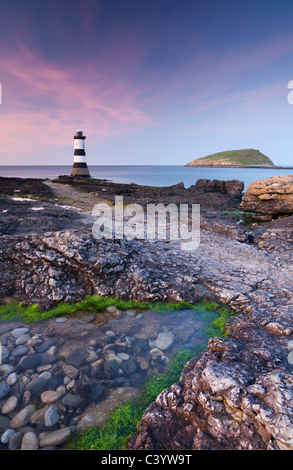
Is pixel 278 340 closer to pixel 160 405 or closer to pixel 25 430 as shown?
pixel 160 405

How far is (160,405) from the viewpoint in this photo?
3438 mm

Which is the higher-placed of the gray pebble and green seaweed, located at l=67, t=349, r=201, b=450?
the gray pebble

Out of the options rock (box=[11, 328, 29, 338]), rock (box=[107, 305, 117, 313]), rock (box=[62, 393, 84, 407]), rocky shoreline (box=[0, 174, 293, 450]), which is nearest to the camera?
rocky shoreline (box=[0, 174, 293, 450])

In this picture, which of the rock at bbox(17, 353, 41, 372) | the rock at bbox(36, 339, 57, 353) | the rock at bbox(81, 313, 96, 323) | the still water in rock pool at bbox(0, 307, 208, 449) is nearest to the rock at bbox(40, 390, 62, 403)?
the still water in rock pool at bbox(0, 307, 208, 449)

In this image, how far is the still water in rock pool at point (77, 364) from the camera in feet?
10.9

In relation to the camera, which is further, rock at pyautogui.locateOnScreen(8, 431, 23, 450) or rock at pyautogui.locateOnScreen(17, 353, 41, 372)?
rock at pyautogui.locateOnScreen(17, 353, 41, 372)

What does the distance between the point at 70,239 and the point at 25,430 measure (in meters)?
4.69

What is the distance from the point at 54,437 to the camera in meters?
3.10

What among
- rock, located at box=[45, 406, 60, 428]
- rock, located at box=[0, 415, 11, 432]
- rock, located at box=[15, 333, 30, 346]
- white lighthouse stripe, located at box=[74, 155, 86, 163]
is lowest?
rock, located at box=[45, 406, 60, 428]

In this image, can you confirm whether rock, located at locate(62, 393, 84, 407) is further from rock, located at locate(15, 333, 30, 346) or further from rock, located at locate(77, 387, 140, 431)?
rock, located at locate(15, 333, 30, 346)

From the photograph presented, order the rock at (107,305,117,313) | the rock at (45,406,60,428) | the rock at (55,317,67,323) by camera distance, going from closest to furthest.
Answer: the rock at (45,406,60,428) → the rock at (55,317,67,323) → the rock at (107,305,117,313)

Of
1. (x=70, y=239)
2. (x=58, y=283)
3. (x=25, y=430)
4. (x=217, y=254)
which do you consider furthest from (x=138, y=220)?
(x=25, y=430)

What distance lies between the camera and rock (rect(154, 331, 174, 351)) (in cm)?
482

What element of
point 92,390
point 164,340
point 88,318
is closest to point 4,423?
point 92,390
